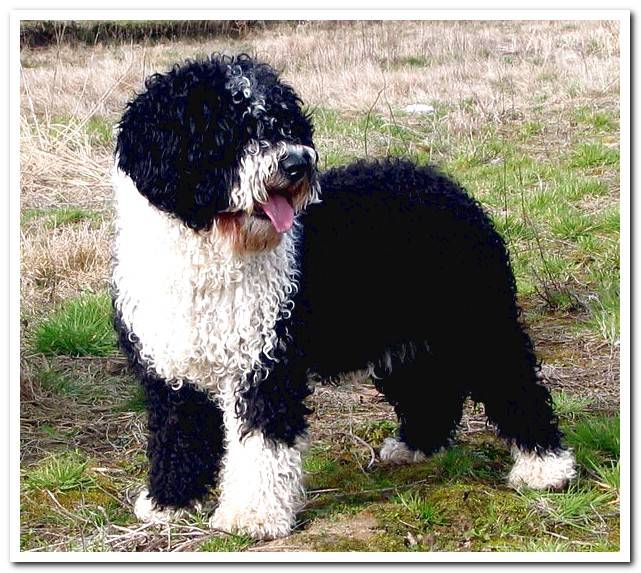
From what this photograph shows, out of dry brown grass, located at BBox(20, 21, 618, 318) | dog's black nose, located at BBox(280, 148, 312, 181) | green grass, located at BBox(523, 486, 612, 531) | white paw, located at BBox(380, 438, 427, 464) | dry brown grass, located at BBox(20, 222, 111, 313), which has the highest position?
dry brown grass, located at BBox(20, 21, 618, 318)

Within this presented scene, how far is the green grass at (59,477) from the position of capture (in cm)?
464

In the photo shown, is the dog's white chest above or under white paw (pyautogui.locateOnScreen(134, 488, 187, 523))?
above

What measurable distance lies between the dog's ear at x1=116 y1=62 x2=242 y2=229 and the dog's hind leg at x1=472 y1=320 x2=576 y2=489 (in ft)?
5.62

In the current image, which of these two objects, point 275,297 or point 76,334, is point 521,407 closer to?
point 275,297

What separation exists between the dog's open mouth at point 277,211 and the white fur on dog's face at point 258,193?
16mm

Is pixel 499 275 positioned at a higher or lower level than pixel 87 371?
higher

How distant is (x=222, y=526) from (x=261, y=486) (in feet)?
0.96

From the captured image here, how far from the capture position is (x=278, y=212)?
12.1ft

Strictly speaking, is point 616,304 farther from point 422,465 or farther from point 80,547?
point 80,547

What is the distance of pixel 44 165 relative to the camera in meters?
8.00

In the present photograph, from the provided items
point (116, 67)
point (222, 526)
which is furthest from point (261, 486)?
point (116, 67)

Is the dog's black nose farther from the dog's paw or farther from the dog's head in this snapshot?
the dog's paw

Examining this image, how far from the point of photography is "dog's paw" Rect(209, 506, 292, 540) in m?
4.08

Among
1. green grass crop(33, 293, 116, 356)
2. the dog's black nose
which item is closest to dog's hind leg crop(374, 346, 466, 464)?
the dog's black nose
